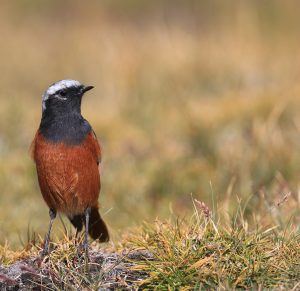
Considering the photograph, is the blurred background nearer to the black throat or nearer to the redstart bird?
the redstart bird

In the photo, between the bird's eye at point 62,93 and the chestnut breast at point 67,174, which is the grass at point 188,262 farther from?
the bird's eye at point 62,93

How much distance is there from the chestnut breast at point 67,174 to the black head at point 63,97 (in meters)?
0.24

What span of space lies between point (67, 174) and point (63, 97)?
2.05 ft

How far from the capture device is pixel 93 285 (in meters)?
4.62

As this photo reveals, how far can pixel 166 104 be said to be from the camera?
11.3 metres

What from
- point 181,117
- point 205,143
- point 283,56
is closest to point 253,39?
point 283,56

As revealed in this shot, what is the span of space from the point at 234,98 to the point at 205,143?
6.80ft

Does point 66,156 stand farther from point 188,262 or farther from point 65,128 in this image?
point 188,262

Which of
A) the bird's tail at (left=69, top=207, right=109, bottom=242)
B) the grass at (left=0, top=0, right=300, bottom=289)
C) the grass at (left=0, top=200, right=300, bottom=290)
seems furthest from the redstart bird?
the grass at (left=0, top=200, right=300, bottom=290)

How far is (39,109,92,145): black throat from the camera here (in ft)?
18.5

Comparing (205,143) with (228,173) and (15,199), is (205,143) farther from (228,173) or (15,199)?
(15,199)

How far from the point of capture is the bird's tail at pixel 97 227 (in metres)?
6.06

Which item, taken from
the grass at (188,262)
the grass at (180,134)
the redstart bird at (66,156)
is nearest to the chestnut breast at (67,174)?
the redstart bird at (66,156)

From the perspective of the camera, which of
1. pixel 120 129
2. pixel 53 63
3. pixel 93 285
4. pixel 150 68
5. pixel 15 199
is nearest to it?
pixel 93 285
